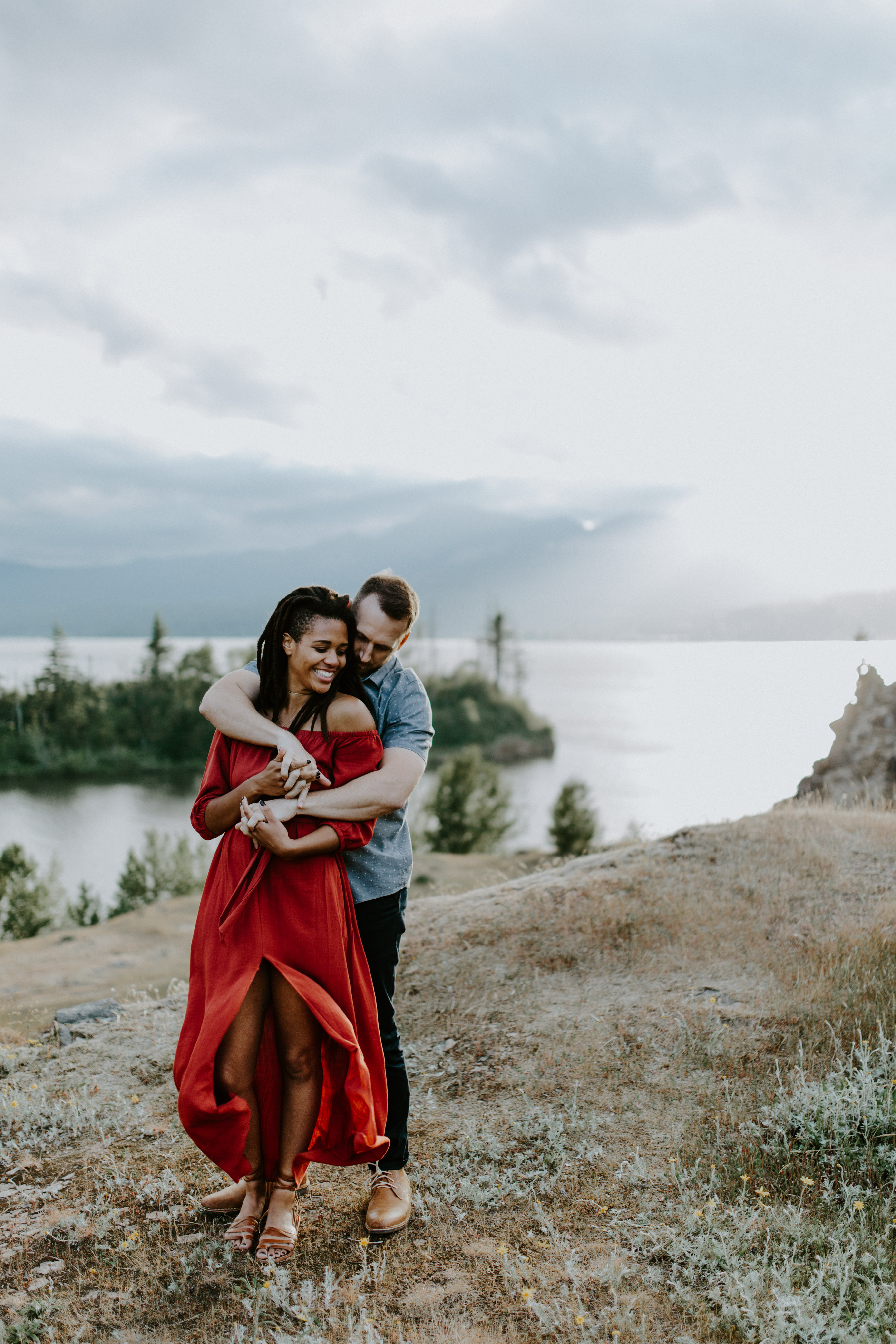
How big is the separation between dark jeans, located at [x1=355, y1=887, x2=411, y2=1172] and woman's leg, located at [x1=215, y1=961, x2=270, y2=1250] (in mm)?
484

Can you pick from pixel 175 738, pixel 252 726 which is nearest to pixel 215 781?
pixel 252 726

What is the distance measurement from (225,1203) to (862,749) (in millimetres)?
11852

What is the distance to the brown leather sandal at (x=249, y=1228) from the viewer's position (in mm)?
3539

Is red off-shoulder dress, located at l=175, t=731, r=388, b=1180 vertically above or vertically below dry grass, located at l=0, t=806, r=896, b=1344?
above

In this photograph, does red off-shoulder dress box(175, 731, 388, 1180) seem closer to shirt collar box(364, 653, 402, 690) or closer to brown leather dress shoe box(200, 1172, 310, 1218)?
shirt collar box(364, 653, 402, 690)

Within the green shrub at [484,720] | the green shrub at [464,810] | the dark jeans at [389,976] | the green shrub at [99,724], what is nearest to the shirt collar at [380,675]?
the dark jeans at [389,976]

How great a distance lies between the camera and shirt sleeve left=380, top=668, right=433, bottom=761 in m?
3.54

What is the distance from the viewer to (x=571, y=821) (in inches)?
1178

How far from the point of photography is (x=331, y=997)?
3.29m

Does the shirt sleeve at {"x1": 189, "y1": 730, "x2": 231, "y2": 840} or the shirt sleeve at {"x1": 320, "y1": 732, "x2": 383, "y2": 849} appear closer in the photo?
the shirt sleeve at {"x1": 320, "y1": 732, "x2": 383, "y2": 849}

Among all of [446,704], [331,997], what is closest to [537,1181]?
[331,997]

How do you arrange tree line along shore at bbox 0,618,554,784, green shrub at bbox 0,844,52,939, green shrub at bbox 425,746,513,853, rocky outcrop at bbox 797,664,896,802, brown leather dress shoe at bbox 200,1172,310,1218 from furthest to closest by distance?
tree line along shore at bbox 0,618,554,784 → green shrub at bbox 425,746,513,853 → green shrub at bbox 0,844,52,939 → rocky outcrop at bbox 797,664,896,802 → brown leather dress shoe at bbox 200,1172,310,1218

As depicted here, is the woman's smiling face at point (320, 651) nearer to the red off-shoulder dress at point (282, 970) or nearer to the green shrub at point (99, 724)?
the red off-shoulder dress at point (282, 970)

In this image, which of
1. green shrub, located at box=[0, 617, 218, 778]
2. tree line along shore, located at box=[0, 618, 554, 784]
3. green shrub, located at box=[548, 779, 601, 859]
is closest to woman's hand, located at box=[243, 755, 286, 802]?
green shrub, located at box=[548, 779, 601, 859]
